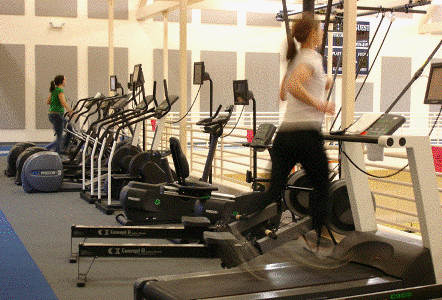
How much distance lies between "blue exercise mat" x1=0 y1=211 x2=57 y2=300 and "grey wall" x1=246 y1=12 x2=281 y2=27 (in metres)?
10.9

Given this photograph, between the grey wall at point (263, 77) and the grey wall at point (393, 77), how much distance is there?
267 cm

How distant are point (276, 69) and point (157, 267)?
1158 centimetres

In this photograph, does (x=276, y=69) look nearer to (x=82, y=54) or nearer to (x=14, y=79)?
(x=82, y=54)

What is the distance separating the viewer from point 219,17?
48.2 ft

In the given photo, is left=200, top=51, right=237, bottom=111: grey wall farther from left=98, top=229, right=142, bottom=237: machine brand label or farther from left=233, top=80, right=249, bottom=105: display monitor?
left=98, top=229, right=142, bottom=237: machine brand label

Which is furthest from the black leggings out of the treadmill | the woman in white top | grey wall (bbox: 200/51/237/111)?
grey wall (bbox: 200/51/237/111)

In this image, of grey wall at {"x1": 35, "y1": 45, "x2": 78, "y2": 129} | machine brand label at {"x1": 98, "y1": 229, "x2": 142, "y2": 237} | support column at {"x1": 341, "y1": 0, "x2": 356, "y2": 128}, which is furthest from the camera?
grey wall at {"x1": 35, "y1": 45, "x2": 78, "y2": 129}

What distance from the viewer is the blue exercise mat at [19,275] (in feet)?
11.3

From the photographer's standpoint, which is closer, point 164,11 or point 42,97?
point 164,11

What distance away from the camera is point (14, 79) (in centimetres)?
1352

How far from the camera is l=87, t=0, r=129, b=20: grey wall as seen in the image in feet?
45.3

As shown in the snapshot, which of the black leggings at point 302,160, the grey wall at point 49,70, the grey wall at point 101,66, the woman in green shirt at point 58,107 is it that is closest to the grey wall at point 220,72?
the grey wall at point 101,66

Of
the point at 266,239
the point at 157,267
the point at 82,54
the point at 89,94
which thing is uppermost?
the point at 82,54

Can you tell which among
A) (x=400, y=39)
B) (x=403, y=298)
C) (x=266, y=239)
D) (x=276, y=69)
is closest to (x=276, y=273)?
(x=266, y=239)
